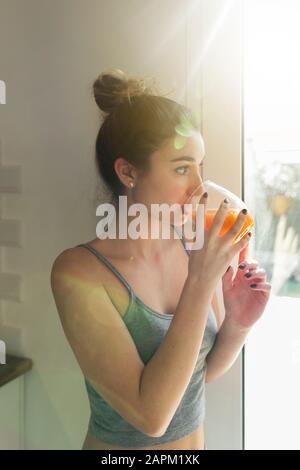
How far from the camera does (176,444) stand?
715 mm

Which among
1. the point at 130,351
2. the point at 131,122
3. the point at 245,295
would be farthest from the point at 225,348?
the point at 131,122

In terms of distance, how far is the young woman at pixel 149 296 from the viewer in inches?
23.2

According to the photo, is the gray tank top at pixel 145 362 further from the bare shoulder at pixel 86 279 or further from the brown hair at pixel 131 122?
the brown hair at pixel 131 122

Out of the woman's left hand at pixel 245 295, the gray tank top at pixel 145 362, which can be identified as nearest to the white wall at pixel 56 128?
the gray tank top at pixel 145 362

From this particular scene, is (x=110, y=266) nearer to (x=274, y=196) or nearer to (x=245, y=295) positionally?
(x=245, y=295)

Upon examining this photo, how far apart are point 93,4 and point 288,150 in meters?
0.49

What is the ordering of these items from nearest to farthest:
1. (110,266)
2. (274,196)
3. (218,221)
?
(218,221), (110,266), (274,196)

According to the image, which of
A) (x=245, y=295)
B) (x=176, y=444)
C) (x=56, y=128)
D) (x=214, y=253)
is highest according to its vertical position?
(x=56, y=128)

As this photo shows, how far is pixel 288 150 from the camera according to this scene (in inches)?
31.2

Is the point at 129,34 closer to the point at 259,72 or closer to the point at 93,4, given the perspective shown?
the point at 93,4

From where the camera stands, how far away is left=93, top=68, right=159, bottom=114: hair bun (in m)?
0.71

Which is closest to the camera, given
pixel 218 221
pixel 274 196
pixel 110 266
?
pixel 218 221

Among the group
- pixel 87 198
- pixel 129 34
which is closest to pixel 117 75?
pixel 129 34

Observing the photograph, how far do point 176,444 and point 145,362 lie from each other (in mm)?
193
